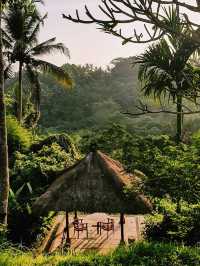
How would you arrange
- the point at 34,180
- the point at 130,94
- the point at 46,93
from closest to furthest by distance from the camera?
the point at 34,180 < the point at 46,93 < the point at 130,94

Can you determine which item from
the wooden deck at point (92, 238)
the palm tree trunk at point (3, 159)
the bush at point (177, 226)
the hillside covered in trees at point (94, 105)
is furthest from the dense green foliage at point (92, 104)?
the palm tree trunk at point (3, 159)

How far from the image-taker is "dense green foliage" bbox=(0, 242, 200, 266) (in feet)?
27.5

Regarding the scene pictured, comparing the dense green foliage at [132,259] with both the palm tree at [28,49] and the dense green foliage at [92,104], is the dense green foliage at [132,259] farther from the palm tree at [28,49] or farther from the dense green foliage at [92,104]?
the dense green foliage at [92,104]

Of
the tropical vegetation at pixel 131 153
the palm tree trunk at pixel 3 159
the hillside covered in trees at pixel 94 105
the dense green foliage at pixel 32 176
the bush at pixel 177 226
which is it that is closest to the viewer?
the tropical vegetation at pixel 131 153

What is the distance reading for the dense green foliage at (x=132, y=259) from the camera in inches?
329

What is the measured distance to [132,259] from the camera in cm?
845

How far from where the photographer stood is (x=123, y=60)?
204 ft

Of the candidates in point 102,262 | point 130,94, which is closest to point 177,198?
point 102,262

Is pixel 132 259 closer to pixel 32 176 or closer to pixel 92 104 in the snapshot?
pixel 32 176

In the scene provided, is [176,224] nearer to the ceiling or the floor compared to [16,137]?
nearer to the floor

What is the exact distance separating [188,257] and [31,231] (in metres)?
6.03

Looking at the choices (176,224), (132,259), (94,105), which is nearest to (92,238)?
(176,224)

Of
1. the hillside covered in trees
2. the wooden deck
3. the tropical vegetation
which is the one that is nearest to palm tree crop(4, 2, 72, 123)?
the tropical vegetation

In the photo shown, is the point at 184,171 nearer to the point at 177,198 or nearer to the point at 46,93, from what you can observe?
the point at 177,198
